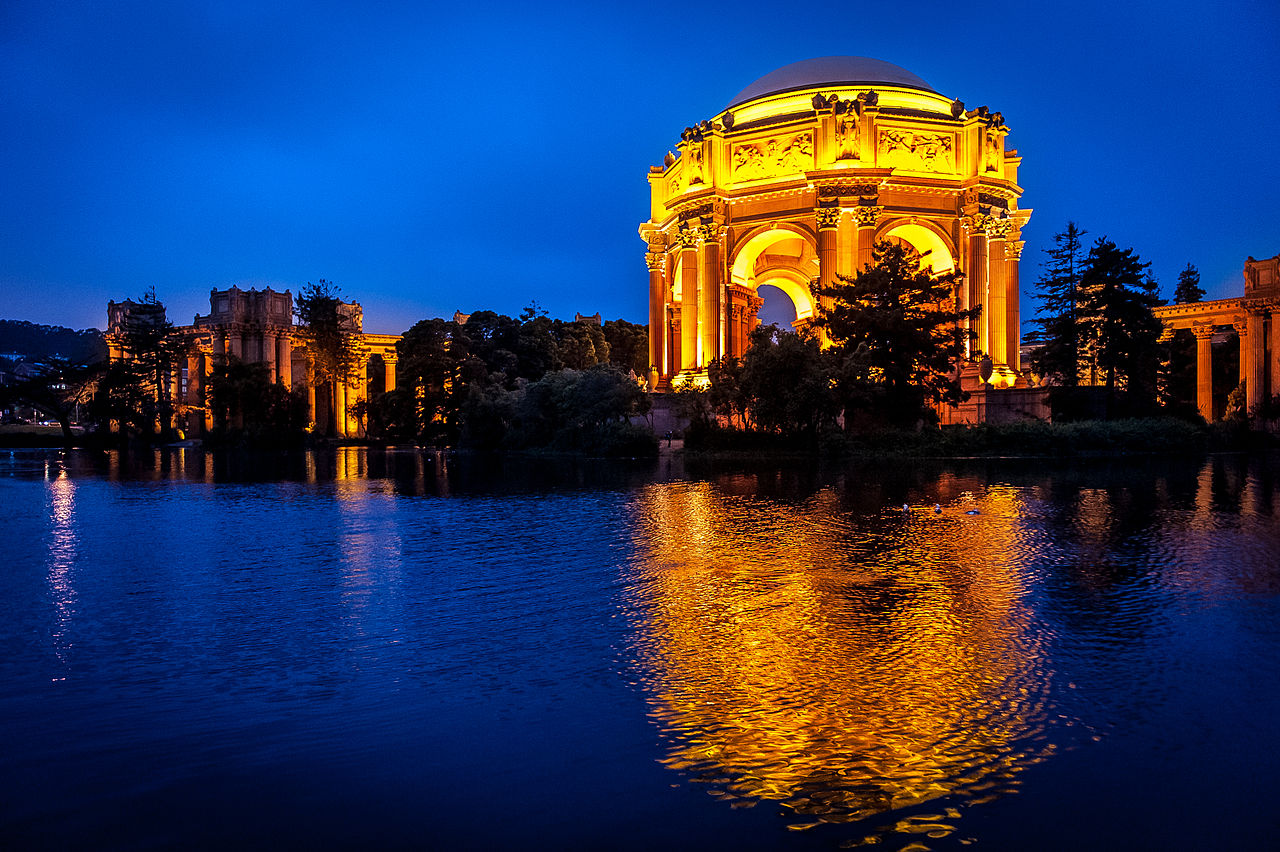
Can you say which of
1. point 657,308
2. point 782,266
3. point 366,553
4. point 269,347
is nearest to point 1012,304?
point 782,266

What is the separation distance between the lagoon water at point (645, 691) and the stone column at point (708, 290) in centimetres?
3765

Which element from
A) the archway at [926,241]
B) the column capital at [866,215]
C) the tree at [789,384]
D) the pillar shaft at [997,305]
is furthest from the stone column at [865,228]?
the tree at [789,384]

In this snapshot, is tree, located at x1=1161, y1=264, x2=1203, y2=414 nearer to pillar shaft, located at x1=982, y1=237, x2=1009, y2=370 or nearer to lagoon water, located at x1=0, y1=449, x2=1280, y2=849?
pillar shaft, located at x1=982, y1=237, x2=1009, y2=370

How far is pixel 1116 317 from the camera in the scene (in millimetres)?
36875

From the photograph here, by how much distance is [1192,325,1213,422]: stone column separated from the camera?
57875mm

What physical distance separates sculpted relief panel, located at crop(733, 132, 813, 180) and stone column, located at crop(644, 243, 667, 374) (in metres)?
8.39

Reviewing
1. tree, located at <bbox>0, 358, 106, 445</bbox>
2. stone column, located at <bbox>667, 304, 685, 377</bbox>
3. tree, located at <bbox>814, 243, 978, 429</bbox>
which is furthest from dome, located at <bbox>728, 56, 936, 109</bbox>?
tree, located at <bbox>0, 358, 106, 445</bbox>

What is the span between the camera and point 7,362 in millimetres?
125875

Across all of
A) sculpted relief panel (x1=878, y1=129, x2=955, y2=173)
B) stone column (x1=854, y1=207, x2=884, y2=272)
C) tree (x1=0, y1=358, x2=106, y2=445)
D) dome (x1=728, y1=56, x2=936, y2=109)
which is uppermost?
dome (x1=728, y1=56, x2=936, y2=109)

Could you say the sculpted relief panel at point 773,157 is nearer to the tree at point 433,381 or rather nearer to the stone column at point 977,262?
the stone column at point 977,262

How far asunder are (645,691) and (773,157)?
46.0 m

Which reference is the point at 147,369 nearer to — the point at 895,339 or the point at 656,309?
the point at 656,309

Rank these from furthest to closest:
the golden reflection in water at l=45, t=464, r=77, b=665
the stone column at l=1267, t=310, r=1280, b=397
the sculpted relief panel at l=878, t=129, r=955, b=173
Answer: the stone column at l=1267, t=310, r=1280, b=397
the sculpted relief panel at l=878, t=129, r=955, b=173
the golden reflection in water at l=45, t=464, r=77, b=665

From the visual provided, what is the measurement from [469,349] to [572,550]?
50.4m
